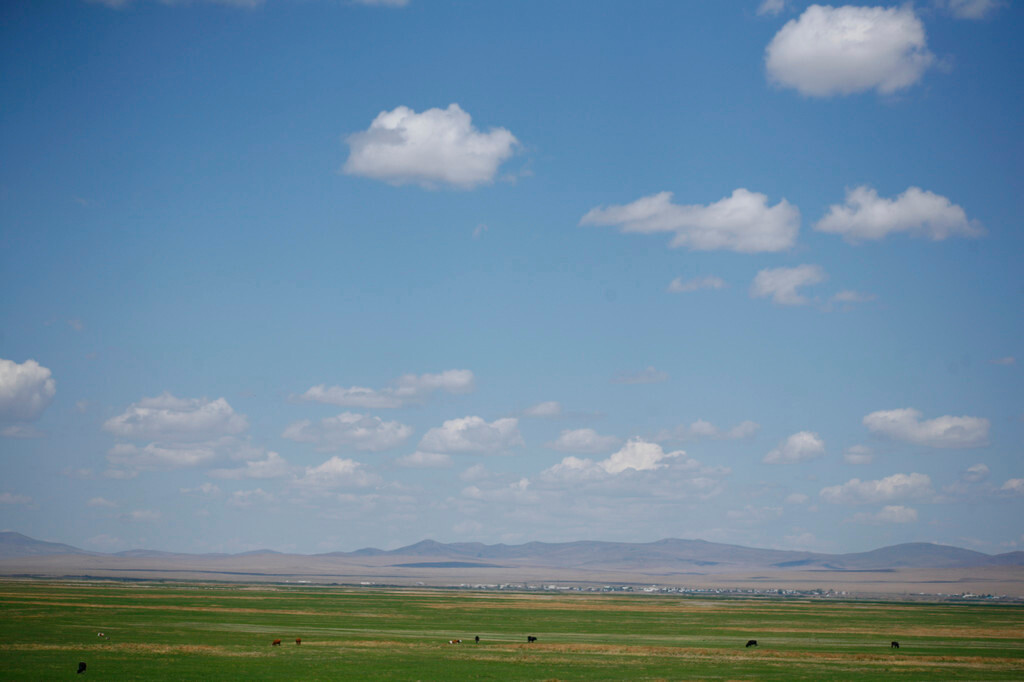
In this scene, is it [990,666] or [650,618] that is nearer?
[990,666]

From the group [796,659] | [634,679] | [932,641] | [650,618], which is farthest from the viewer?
[650,618]

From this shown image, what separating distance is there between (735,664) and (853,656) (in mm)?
10956

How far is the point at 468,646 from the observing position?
60125mm

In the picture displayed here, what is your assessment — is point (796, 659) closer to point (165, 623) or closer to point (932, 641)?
point (932, 641)

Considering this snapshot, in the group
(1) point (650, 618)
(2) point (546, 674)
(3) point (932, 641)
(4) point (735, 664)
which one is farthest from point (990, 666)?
(1) point (650, 618)

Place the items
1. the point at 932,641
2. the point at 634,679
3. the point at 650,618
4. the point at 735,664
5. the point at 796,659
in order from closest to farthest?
the point at 634,679
the point at 735,664
the point at 796,659
the point at 932,641
the point at 650,618

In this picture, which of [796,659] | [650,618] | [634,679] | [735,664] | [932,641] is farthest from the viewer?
[650,618]

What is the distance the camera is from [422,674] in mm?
45000

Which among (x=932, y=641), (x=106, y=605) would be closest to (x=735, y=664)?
(x=932, y=641)

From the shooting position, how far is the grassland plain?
45.9 meters

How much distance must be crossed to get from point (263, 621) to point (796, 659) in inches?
1829

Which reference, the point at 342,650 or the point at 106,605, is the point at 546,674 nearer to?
the point at 342,650

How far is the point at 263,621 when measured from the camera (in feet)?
263

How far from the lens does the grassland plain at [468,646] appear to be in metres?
45.9
